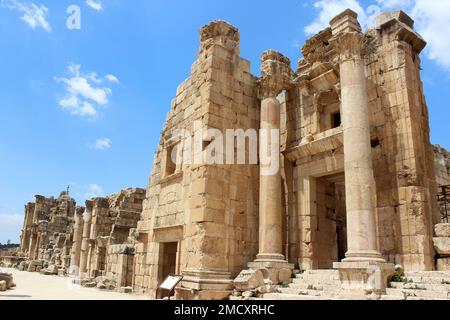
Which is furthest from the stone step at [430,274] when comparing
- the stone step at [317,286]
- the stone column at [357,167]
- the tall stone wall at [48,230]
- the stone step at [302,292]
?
the tall stone wall at [48,230]

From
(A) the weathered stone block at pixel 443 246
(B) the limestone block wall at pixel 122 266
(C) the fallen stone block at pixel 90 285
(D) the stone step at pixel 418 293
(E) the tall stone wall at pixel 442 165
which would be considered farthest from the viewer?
(C) the fallen stone block at pixel 90 285

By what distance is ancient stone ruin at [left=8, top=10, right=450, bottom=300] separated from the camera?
28.5ft

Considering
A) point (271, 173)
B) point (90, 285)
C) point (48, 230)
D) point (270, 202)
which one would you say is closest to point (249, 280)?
point (270, 202)

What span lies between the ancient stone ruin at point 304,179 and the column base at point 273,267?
0.10 feet

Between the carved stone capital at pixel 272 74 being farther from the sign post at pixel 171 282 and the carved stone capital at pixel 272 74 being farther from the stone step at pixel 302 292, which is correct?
the sign post at pixel 171 282

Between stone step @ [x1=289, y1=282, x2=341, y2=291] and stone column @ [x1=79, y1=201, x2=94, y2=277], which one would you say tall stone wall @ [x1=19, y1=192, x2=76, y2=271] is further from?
stone step @ [x1=289, y1=282, x2=341, y2=291]

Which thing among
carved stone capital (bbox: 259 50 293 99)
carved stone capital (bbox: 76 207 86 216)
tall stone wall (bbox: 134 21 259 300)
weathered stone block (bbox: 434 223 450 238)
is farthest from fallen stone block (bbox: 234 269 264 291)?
carved stone capital (bbox: 76 207 86 216)

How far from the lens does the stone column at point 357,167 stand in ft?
25.9

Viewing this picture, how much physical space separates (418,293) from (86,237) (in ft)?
80.4

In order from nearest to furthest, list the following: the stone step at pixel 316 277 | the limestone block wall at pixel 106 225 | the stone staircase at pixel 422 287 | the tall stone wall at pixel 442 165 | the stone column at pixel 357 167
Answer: the stone staircase at pixel 422 287 < the stone column at pixel 357 167 < the stone step at pixel 316 277 < the tall stone wall at pixel 442 165 < the limestone block wall at pixel 106 225

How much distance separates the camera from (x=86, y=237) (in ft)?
89.7

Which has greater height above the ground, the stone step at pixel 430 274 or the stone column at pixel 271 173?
the stone column at pixel 271 173

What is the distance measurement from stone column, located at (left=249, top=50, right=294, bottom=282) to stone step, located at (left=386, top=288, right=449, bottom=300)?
3045mm

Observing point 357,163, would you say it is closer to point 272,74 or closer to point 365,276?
point 365,276
